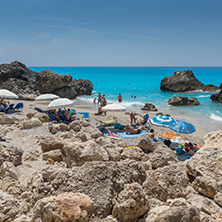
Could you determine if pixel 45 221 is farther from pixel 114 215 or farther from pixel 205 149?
pixel 205 149

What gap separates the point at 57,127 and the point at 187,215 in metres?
8.25

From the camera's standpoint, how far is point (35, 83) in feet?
93.4

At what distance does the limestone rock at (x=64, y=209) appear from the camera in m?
2.85

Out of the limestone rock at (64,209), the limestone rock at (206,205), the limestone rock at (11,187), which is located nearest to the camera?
the limestone rock at (64,209)

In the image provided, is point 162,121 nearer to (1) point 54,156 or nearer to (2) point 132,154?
(2) point 132,154

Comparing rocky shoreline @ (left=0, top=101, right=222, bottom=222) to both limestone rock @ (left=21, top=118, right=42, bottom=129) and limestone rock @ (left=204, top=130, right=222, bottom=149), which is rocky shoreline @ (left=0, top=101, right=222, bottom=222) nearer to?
limestone rock @ (left=204, top=130, right=222, bottom=149)

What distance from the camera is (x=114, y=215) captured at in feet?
10.9

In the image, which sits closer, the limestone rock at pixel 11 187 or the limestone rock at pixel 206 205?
the limestone rock at pixel 206 205

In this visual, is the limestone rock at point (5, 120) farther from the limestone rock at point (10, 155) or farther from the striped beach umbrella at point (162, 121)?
the striped beach umbrella at point (162, 121)

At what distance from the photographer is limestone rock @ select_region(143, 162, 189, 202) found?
417 centimetres

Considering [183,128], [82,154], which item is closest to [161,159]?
[82,154]

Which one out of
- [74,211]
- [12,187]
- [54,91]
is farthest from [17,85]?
[74,211]

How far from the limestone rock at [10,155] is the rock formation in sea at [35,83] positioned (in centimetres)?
2165

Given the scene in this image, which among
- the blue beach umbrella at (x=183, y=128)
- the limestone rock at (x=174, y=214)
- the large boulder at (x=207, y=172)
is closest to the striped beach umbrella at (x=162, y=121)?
the blue beach umbrella at (x=183, y=128)
